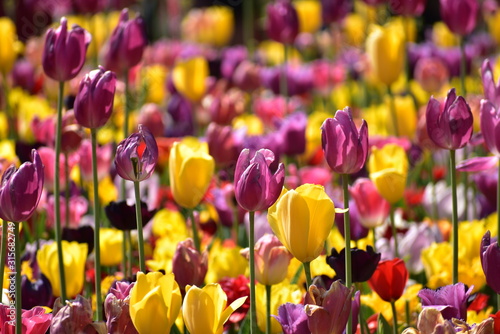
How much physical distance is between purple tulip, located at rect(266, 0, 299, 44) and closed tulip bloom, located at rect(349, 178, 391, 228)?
3.48ft

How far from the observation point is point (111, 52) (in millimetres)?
1969

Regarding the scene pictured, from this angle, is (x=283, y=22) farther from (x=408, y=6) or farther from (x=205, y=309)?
(x=205, y=309)

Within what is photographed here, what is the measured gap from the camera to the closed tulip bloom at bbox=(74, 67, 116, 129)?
1.39 m

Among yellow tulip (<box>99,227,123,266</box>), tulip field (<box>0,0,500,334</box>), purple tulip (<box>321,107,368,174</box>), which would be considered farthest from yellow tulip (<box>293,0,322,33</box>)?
purple tulip (<box>321,107,368,174</box>)

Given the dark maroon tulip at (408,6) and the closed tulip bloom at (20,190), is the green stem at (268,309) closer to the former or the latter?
the closed tulip bloom at (20,190)

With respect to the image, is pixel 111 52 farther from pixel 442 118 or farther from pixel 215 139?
pixel 442 118

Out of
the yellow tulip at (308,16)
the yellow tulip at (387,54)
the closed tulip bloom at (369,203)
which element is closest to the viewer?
the closed tulip bloom at (369,203)

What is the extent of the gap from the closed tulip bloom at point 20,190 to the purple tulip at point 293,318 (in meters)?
0.37

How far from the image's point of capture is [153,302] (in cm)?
112

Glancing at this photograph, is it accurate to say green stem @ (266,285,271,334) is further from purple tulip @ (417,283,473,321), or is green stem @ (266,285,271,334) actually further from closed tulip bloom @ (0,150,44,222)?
closed tulip bloom @ (0,150,44,222)

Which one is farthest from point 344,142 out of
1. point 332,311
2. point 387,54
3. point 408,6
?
point 408,6

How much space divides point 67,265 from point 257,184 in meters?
0.55

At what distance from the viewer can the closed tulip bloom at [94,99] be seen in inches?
54.8

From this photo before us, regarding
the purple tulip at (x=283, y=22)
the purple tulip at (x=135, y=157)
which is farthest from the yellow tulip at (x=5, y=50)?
the purple tulip at (x=135, y=157)
